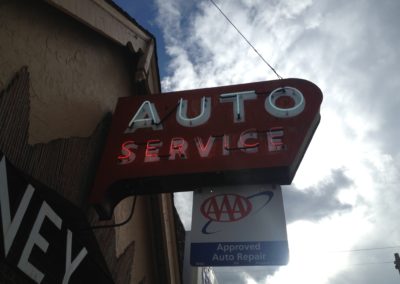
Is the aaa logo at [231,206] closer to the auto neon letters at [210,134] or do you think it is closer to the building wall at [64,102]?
the auto neon letters at [210,134]

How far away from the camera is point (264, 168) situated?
5.03 metres

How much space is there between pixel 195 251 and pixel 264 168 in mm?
1488

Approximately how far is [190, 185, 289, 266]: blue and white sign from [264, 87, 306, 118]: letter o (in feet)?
3.95

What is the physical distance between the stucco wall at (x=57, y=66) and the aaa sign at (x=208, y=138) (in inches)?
23.0

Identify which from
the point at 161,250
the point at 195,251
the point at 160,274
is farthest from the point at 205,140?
the point at 160,274

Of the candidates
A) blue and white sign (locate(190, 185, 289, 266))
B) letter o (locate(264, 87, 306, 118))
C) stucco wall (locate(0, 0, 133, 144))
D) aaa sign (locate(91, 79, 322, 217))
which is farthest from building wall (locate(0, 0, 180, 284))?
letter o (locate(264, 87, 306, 118))

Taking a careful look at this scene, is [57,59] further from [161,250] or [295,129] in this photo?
[161,250]

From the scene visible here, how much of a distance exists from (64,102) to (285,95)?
138 inches

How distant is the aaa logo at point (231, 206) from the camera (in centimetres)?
520

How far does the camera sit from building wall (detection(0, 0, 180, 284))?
426 centimetres

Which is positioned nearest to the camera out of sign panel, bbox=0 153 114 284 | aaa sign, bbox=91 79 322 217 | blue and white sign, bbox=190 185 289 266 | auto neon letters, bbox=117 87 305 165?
sign panel, bbox=0 153 114 284

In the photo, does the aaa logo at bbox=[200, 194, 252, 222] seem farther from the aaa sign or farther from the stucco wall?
the stucco wall

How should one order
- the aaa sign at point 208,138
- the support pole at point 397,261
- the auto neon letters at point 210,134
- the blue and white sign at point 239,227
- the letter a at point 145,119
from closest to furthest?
1. the blue and white sign at point 239,227
2. the aaa sign at point 208,138
3. the auto neon letters at point 210,134
4. the letter a at point 145,119
5. the support pole at point 397,261

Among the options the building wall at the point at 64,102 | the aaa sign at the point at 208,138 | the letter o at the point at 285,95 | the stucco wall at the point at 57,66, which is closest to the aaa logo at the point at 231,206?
the aaa sign at the point at 208,138
